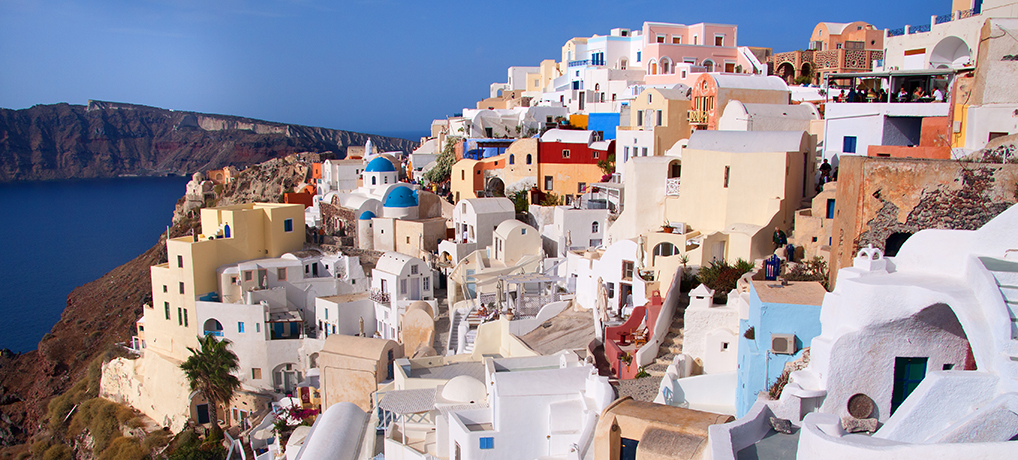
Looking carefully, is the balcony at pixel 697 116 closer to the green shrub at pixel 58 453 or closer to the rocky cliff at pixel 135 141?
the green shrub at pixel 58 453

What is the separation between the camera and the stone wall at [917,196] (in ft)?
34.4

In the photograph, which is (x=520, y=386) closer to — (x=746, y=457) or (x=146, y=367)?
(x=746, y=457)

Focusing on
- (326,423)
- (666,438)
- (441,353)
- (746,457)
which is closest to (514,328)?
(441,353)

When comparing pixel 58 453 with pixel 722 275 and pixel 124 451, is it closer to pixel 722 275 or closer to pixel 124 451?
pixel 124 451

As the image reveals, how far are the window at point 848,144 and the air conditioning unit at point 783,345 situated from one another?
34.3 feet

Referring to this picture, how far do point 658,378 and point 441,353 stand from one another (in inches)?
413

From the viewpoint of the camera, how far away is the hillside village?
816cm

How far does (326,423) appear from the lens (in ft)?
53.3

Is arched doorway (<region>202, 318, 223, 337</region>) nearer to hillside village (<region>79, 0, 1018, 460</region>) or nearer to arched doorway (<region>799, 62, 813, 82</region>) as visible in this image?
hillside village (<region>79, 0, 1018, 460</region>)

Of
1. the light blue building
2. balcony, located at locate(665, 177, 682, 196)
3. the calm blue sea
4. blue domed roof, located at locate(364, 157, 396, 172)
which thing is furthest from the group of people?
the calm blue sea

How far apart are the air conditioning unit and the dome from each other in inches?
245

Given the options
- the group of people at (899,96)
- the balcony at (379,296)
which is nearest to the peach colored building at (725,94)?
the group of people at (899,96)

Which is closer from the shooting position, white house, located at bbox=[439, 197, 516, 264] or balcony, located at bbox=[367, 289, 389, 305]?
balcony, located at bbox=[367, 289, 389, 305]

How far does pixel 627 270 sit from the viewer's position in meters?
18.2
